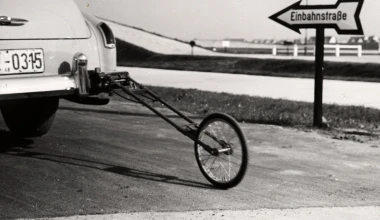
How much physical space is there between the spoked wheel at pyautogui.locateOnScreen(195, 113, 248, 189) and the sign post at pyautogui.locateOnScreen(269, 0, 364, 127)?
3141 mm

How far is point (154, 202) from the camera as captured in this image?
532 cm

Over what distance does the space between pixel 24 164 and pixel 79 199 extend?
1.52 m

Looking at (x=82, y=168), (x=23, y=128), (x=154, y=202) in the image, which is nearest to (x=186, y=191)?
(x=154, y=202)

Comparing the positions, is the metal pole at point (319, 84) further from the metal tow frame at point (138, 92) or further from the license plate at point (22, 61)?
the license plate at point (22, 61)

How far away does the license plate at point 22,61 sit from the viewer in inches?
239

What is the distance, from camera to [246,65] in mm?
21906

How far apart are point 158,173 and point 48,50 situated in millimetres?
1520

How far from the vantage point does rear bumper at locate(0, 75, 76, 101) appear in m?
5.99

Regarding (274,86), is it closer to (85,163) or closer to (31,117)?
(31,117)

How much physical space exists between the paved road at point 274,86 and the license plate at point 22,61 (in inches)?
244

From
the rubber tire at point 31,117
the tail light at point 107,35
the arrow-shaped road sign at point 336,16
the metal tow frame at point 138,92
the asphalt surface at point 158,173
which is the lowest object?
the asphalt surface at point 158,173

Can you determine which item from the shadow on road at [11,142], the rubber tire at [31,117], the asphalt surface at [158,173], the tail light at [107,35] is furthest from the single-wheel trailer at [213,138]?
the rubber tire at [31,117]

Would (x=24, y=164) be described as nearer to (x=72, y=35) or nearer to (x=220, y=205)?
(x=72, y=35)

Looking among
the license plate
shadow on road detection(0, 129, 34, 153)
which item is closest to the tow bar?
the license plate
